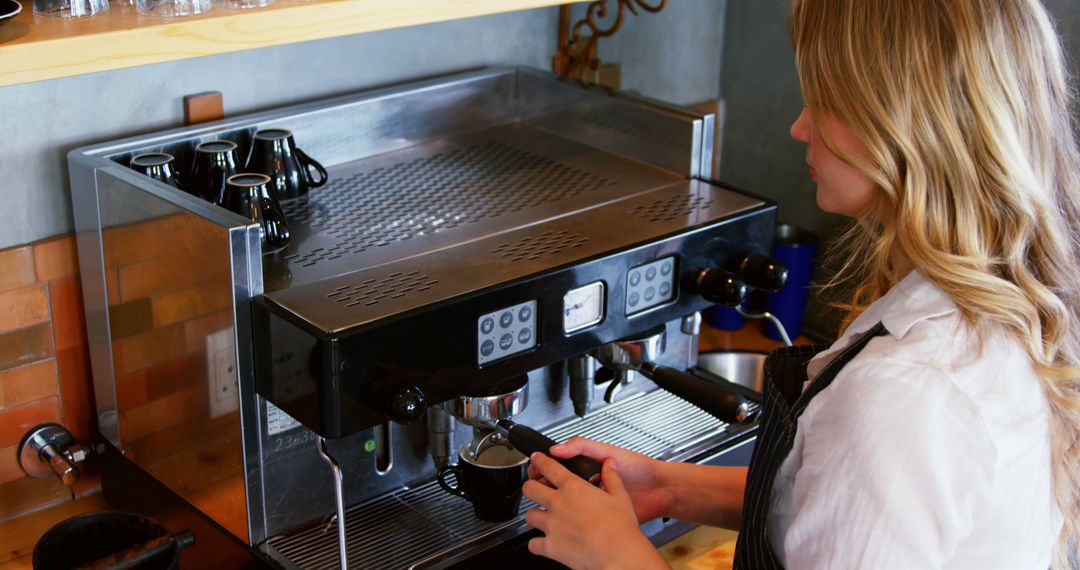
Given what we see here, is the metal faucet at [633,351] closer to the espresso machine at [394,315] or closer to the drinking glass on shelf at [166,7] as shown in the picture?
the espresso machine at [394,315]

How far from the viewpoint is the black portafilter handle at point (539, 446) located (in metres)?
1.14

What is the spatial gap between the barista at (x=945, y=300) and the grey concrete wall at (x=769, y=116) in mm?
1151

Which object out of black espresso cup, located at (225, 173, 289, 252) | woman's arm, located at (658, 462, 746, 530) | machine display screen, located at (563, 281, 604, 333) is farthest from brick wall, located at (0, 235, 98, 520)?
woman's arm, located at (658, 462, 746, 530)

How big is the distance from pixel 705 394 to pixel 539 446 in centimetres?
24

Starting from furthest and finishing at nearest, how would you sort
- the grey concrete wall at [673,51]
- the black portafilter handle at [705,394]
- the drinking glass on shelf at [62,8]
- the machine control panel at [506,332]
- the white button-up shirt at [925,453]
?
the grey concrete wall at [673,51] < the black portafilter handle at [705,394] < the machine control panel at [506,332] < the drinking glass on shelf at [62,8] < the white button-up shirt at [925,453]

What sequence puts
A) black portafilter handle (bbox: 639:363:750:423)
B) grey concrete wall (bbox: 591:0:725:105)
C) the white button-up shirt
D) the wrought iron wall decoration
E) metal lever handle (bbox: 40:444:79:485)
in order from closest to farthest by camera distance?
the white button-up shirt < black portafilter handle (bbox: 639:363:750:423) < metal lever handle (bbox: 40:444:79:485) < the wrought iron wall decoration < grey concrete wall (bbox: 591:0:725:105)

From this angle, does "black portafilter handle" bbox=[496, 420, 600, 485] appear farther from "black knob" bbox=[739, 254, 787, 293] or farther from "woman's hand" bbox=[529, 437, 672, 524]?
"black knob" bbox=[739, 254, 787, 293]

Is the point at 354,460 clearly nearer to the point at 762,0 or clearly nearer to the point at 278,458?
the point at 278,458

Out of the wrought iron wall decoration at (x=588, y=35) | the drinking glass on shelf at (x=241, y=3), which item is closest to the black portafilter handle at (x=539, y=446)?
the drinking glass on shelf at (x=241, y=3)

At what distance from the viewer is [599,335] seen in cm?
130

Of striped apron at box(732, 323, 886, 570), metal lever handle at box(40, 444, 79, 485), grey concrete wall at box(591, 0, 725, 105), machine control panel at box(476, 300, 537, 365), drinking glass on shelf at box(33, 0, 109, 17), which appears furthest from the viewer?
grey concrete wall at box(591, 0, 725, 105)

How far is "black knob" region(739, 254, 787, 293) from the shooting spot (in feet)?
4.54

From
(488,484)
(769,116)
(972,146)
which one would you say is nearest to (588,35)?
(769,116)

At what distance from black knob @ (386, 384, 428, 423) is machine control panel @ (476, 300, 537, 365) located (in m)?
0.10
